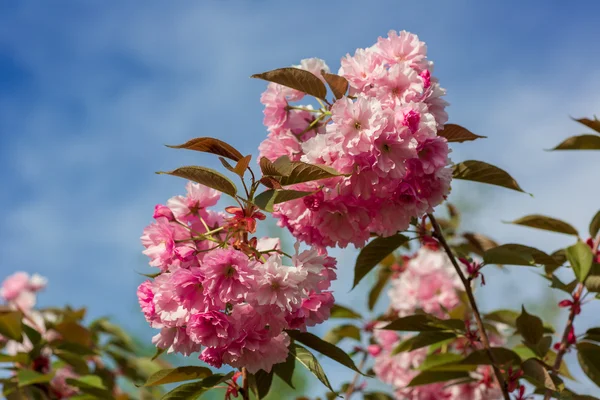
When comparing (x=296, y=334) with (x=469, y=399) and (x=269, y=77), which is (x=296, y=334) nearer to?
(x=269, y=77)

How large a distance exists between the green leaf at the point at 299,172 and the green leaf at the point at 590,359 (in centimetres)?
106

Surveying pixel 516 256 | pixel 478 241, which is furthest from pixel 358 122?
pixel 478 241

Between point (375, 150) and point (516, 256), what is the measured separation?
581mm

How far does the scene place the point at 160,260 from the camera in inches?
51.7

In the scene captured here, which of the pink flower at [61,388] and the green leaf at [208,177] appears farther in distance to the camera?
the pink flower at [61,388]

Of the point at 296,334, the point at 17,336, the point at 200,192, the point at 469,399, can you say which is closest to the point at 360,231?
the point at 296,334

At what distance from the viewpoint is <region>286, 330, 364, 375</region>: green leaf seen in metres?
1.33

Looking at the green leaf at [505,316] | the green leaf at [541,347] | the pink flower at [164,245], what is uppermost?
the pink flower at [164,245]

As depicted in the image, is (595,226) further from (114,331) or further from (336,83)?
(114,331)

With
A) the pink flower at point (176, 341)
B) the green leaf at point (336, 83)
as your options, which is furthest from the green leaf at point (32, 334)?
the green leaf at point (336, 83)

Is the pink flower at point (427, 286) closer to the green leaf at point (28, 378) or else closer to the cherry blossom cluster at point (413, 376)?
the cherry blossom cluster at point (413, 376)

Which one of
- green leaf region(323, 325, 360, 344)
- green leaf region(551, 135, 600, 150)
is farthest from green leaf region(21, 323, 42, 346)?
green leaf region(551, 135, 600, 150)

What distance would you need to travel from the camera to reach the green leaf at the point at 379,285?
271cm

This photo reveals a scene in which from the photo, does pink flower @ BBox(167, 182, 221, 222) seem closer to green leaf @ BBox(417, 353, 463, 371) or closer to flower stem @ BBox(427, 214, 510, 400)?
flower stem @ BBox(427, 214, 510, 400)
